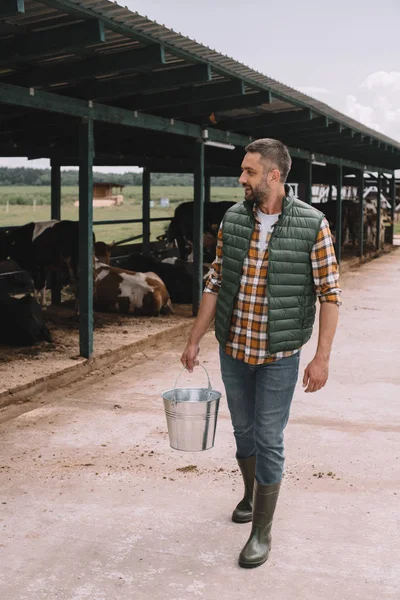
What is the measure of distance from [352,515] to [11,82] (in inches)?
199

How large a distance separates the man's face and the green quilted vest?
11cm

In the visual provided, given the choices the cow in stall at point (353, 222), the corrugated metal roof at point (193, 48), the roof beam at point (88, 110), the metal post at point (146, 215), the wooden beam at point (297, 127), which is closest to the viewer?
the corrugated metal roof at point (193, 48)

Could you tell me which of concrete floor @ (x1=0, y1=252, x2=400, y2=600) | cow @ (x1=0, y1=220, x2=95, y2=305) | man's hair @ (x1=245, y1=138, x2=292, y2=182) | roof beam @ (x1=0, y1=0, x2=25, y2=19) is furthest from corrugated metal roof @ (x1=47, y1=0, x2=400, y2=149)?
cow @ (x1=0, y1=220, x2=95, y2=305)

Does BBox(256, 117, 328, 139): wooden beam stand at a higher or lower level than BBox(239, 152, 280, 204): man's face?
higher

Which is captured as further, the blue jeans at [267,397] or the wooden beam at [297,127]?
the wooden beam at [297,127]

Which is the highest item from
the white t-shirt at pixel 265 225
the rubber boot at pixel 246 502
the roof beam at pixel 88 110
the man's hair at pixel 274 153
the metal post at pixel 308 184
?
the roof beam at pixel 88 110

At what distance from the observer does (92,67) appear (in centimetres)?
727

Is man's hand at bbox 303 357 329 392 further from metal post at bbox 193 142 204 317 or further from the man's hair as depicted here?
metal post at bbox 193 142 204 317

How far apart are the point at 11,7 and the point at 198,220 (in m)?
6.51

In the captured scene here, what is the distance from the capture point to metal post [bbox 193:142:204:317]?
11.5 meters

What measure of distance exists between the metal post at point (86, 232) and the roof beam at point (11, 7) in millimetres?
2909

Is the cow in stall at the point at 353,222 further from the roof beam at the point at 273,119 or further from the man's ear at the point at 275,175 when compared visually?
the man's ear at the point at 275,175

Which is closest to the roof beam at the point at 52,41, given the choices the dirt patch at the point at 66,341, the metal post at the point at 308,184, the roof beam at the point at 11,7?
the roof beam at the point at 11,7

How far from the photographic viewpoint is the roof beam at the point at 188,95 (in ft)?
30.4
